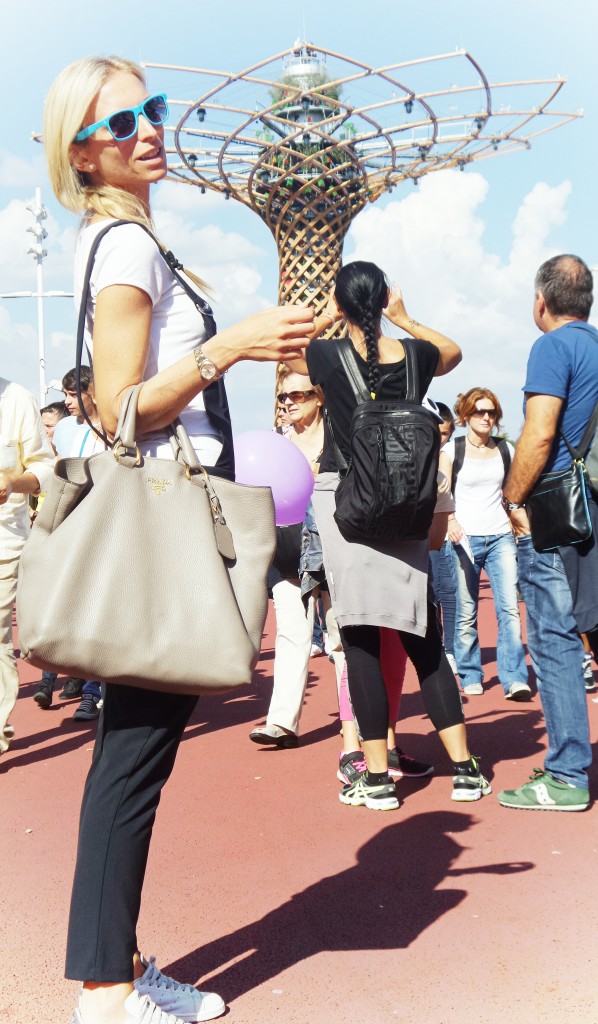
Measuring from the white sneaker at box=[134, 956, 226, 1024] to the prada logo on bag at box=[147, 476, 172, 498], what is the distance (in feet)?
3.87

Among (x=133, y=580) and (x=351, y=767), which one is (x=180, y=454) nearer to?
(x=133, y=580)

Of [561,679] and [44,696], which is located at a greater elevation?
[561,679]

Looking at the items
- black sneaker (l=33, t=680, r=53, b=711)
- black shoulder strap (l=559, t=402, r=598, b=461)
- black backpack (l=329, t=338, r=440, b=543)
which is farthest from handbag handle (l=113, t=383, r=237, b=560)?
black sneaker (l=33, t=680, r=53, b=711)

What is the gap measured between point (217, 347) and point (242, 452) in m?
2.93

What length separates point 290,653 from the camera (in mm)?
5918

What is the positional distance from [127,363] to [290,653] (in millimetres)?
3832

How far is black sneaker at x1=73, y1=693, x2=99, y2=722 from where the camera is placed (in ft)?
22.4

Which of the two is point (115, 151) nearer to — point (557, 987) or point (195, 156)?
point (557, 987)

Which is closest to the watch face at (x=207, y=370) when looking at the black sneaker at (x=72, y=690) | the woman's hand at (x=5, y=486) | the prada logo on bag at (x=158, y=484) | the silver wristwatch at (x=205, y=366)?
the silver wristwatch at (x=205, y=366)

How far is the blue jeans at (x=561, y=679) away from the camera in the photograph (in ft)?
14.4

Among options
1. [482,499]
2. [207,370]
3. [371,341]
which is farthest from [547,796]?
[482,499]

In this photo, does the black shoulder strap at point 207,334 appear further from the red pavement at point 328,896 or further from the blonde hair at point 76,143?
the red pavement at point 328,896

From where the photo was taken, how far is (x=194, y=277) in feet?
8.44

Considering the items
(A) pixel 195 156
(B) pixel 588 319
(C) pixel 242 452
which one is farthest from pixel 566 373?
(A) pixel 195 156
